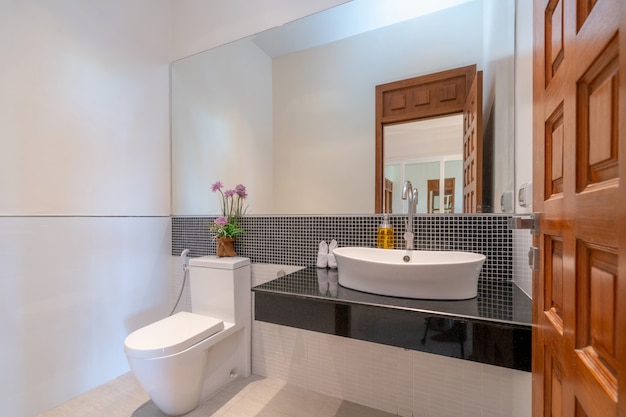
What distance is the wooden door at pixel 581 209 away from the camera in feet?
1.26

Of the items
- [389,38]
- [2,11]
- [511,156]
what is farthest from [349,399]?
[2,11]

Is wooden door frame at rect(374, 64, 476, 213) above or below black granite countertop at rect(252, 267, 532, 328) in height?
above

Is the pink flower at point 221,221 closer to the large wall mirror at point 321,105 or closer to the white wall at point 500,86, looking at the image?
the large wall mirror at point 321,105

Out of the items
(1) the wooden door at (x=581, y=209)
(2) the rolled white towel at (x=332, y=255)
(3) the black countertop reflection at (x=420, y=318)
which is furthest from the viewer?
(2) the rolled white towel at (x=332, y=255)

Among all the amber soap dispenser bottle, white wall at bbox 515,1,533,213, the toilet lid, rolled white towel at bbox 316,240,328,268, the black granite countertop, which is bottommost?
the toilet lid

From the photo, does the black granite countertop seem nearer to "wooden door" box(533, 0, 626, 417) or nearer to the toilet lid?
"wooden door" box(533, 0, 626, 417)

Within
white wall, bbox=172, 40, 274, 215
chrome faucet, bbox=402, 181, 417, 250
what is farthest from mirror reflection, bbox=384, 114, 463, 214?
white wall, bbox=172, 40, 274, 215

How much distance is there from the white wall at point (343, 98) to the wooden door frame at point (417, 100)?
0.04m

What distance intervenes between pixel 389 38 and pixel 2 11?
1958mm

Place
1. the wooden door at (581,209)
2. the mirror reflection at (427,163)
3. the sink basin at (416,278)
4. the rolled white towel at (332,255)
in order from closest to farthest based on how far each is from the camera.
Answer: the wooden door at (581,209) → the sink basin at (416,278) → the mirror reflection at (427,163) → the rolled white towel at (332,255)

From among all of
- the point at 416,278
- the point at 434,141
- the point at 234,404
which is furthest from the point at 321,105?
the point at 234,404

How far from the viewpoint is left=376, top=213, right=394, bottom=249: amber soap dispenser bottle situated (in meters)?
1.46

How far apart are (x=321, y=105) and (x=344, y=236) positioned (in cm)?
86

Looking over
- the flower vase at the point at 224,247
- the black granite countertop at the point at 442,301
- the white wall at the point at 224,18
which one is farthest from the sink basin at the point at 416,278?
the white wall at the point at 224,18
